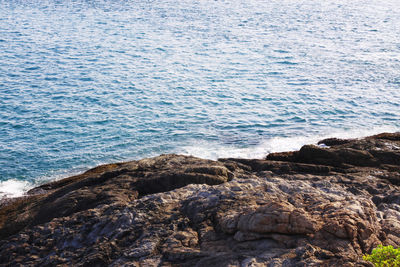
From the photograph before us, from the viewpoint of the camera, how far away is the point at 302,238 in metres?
11.9

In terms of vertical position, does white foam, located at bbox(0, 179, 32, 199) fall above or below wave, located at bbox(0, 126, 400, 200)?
below

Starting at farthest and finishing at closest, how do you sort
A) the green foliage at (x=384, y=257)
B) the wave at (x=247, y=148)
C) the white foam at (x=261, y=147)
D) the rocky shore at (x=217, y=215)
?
the white foam at (x=261, y=147) → the wave at (x=247, y=148) → the rocky shore at (x=217, y=215) → the green foliage at (x=384, y=257)

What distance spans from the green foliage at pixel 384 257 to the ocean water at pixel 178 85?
57.9ft

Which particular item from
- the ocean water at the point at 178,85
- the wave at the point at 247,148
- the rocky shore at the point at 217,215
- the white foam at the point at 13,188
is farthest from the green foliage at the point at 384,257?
the white foam at the point at 13,188

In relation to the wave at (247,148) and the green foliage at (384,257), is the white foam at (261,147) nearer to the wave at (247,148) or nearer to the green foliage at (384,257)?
the wave at (247,148)

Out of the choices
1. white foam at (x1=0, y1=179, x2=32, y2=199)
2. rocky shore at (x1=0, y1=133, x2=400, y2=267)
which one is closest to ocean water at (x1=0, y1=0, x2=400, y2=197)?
white foam at (x1=0, y1=179, x2=32, y2=199)

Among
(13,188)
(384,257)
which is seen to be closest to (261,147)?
(13,188)

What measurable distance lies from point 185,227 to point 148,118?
21375mm

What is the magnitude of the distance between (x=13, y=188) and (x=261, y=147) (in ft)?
55.7

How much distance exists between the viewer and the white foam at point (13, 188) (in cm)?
2327

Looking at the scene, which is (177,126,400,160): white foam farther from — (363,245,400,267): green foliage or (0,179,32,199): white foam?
(363,245,400,267): green foliage

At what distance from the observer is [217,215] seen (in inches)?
546

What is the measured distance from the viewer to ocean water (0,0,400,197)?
2980cm

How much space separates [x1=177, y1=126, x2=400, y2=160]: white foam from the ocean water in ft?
0.26
